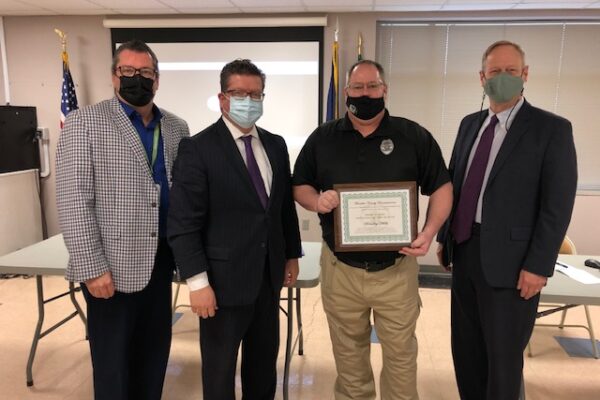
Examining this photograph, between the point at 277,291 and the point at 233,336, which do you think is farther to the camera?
the point at 277,291

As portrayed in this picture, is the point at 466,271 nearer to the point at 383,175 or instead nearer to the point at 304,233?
the point at 383,175

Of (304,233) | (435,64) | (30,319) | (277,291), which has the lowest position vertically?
(30,319)

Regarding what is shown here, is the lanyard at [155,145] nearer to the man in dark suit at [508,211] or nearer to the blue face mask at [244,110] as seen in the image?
the blue face mask at [244,110]

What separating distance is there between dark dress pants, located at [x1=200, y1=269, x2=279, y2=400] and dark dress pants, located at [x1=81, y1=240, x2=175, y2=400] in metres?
0.29

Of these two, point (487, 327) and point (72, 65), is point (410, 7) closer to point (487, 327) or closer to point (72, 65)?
point (487, 327)

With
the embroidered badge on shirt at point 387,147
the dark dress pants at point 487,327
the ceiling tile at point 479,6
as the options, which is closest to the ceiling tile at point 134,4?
the ceiling tile at point 479,6

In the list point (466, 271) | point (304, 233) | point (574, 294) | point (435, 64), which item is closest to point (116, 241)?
→ point (466, 271)

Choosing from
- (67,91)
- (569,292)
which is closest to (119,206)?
(569,292)

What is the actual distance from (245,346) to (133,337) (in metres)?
0.49

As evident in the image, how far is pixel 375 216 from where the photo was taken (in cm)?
168

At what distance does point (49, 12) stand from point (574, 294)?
203 inches

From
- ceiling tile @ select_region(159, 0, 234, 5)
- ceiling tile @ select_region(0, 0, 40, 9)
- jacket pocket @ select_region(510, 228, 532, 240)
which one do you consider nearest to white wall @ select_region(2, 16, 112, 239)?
ceiling tile @ select_region(0, 0, 40, 9)

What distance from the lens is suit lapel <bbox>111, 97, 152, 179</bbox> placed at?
163cm

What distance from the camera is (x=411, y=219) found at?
1678 mm
